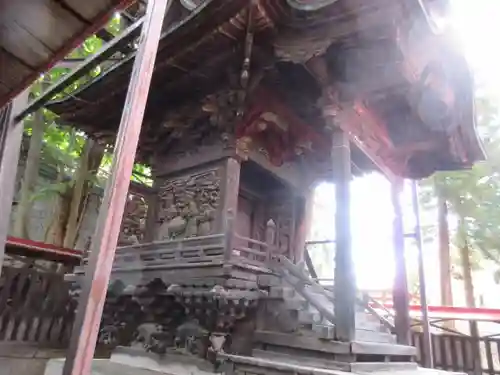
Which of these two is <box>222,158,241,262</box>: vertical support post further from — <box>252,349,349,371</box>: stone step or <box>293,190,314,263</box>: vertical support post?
<box>293,190,314,263</box>: vertical support post

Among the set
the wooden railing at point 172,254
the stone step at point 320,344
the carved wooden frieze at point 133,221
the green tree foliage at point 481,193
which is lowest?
the stone step at point 320,344

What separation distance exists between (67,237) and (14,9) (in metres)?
9.51

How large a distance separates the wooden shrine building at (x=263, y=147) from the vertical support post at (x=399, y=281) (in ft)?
0.74

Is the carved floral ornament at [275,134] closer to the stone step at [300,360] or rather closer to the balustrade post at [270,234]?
the balustrade post at [270,234]

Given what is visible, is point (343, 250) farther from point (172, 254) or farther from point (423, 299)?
point (423, 299)

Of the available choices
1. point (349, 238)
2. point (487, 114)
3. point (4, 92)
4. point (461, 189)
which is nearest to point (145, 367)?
point (349, 238)

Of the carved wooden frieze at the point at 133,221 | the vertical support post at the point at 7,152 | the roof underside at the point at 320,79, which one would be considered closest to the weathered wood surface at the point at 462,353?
the roof underside at the point at 320,79

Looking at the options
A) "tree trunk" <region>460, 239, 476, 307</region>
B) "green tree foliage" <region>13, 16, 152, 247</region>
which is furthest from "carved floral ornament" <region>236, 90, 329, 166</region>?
"tree trunk" <region>460, 239, 476, 307</region>

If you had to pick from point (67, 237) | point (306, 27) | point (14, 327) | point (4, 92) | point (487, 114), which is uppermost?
point (487, 114)

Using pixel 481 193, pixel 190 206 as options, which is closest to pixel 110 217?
pixel 190 206

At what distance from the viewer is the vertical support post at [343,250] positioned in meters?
4.30

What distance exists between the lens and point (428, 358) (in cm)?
653

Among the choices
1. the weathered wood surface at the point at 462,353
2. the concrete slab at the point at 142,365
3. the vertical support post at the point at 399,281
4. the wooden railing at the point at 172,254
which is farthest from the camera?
the weathered wood surface at the point at 462,353

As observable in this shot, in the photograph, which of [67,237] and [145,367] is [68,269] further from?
[145,367]
